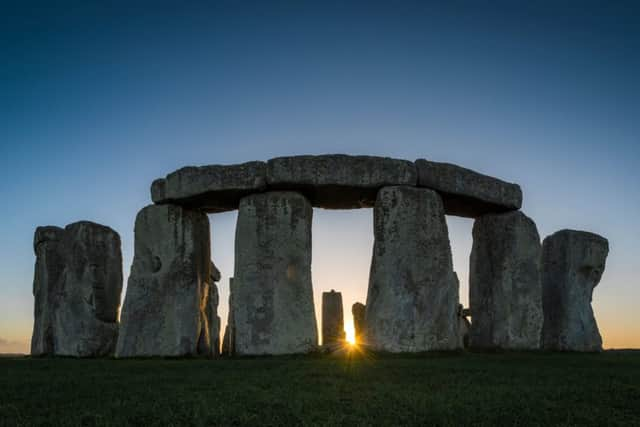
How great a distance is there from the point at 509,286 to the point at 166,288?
7.88 metres

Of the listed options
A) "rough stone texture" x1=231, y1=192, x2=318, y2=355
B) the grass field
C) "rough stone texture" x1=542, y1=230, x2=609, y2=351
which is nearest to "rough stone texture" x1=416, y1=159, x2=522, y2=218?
"rough stone texture" x1=231, y1=192, x2=318, y2=355

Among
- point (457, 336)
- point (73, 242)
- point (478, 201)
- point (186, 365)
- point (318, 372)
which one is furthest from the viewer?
point (73, 242)

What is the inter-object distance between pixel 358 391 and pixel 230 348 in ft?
23.6

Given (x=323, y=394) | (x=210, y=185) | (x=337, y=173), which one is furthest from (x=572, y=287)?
(x=323, y=394)

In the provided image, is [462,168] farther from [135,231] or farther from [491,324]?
[135,231]

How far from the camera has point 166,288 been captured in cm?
1422

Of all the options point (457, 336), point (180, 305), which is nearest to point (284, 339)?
point (180, 305)

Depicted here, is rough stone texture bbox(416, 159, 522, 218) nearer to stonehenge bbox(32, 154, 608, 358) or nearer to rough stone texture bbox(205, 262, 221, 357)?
stonehenge bbox(32, 154, 608, 358)

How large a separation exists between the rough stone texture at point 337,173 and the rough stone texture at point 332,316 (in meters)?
9.56

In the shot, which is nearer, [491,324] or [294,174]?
[294,174]

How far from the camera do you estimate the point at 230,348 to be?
14.0 meters

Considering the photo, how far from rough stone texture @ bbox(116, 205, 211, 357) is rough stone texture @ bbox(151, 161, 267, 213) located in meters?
0.36

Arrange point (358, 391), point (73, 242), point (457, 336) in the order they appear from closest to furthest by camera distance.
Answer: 1. point (358, 391)
2. point (457, 336)
3. point (73, 242)

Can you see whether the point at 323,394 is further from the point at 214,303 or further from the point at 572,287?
the point at 214,303
